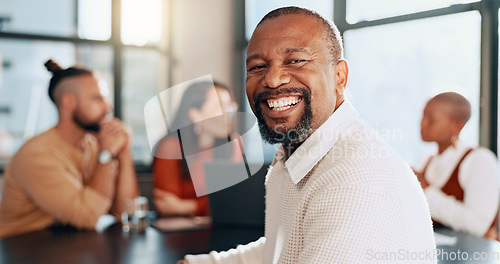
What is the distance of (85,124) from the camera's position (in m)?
2.48

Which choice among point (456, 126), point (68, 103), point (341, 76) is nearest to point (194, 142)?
point (68, 103)

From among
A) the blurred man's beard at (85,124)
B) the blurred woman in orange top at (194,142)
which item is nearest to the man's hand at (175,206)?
the blurred woman in orange top at (194,142)

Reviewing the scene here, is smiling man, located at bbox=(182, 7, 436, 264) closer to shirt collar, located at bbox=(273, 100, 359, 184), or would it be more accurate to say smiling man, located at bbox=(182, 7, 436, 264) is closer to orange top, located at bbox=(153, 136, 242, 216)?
shirt collar, located at bbox=(273, 100, 359, 184)

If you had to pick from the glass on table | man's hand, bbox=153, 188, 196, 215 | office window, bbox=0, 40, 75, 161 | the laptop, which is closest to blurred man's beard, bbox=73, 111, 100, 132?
man's hand, bbox=153, 188, 196, 215

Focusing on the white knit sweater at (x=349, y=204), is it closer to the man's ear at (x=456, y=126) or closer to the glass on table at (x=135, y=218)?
the glass on table at (x=135, y=218)

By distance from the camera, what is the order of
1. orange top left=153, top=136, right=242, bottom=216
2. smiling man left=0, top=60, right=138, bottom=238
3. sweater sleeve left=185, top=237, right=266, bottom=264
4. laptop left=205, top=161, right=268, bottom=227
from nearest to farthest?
sweater sleeve left=185, top=237, right=266, bottom=264
laptop left=205, top=161, right=268, bottom=227
smiling man left=0, top=60, right=138, bottom=238
orange top left=153, top=136, right=242, bottom=216

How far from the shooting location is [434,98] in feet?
7.84

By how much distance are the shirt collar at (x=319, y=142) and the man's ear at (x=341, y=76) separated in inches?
1.7

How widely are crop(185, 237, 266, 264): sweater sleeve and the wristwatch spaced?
121 cm

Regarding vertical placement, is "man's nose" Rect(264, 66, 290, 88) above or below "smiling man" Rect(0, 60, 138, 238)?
above

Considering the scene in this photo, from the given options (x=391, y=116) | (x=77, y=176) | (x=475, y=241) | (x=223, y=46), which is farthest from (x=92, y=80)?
(x=223, y=46)

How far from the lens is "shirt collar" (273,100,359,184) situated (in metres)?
0.90

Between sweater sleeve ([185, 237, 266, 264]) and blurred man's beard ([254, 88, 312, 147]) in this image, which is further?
sweater sleeve ([185, 237, 266, 264])

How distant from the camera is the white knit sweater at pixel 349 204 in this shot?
2.30ft
